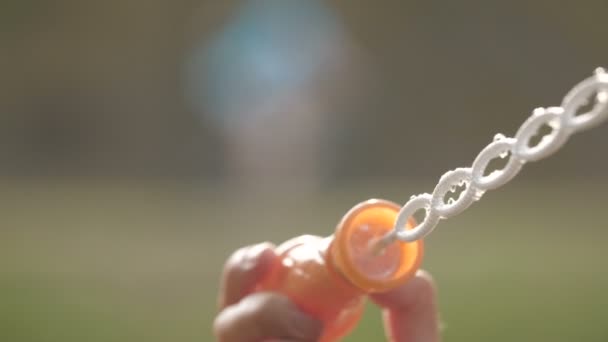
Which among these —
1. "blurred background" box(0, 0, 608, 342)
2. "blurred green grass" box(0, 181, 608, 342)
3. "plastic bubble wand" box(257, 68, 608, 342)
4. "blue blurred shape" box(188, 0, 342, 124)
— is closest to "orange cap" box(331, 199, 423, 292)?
"plastic bubble wand" box(257, 68, 608, 342)

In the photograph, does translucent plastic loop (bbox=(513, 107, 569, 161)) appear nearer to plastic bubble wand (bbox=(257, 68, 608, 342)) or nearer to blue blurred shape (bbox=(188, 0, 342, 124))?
plastic bubble wand (bbox=(257, 68, 608, 342))

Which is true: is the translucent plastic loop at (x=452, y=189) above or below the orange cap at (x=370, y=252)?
below

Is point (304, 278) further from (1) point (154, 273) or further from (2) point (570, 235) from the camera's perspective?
(2) point (570, 235)

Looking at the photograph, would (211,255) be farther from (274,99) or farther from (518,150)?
(518,150)

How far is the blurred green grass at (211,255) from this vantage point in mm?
891

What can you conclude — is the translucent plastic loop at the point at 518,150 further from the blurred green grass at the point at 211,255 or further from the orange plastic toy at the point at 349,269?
the blurred green grass at the point at 211,255

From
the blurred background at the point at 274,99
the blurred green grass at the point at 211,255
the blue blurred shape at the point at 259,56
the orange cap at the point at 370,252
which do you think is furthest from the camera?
the blue blurred shape at the point at 259,56

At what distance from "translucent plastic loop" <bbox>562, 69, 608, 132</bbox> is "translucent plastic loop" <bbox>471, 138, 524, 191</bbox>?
0.03 metres

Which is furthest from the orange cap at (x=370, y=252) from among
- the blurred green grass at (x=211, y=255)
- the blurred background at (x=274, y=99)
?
the blurred background at (x=274, y=99)

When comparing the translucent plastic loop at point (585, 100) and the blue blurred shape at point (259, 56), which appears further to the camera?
the blue blurred shape at point (259, 56)

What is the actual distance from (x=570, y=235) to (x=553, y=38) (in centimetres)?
71

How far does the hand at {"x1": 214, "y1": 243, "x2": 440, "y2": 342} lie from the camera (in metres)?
0.38

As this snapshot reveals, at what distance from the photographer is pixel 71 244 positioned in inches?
47.0

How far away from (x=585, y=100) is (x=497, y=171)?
2.1 inches
